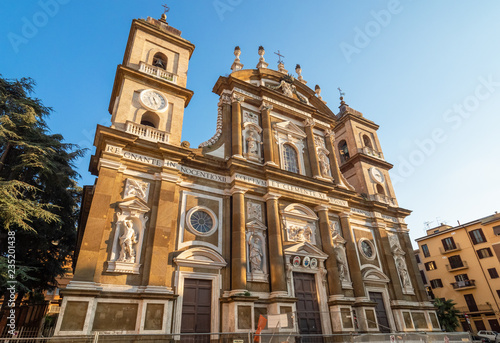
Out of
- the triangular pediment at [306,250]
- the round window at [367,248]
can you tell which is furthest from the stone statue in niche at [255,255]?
the round window at [367,248]

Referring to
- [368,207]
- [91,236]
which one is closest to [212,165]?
[91,236]

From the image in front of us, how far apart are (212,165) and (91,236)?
6.41m

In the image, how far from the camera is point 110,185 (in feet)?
39.5

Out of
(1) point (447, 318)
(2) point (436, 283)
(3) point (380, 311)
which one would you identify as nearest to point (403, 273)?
(3) point (380, 311)

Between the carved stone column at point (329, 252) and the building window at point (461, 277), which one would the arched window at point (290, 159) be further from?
the building window at point (461, 277)

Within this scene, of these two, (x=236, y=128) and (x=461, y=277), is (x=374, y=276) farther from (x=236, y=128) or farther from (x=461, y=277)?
(x=461, y=277)

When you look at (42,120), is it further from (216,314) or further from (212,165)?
(216,314)

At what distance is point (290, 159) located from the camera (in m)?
19.0

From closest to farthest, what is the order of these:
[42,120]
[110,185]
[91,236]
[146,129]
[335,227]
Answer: [91,236]
[110,185]
[146,129]
[42,120]
[335,227]

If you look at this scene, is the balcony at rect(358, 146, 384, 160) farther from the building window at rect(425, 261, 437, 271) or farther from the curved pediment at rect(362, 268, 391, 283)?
Answer: the building window at rect(425, 261, 437, 271)

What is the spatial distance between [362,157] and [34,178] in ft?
70.7

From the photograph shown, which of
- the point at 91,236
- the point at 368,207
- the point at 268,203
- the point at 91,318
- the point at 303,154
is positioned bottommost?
the point at 91,318

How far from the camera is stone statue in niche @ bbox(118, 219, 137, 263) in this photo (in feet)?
37.2

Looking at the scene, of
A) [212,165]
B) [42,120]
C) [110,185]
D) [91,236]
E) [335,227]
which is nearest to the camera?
[91,236]
